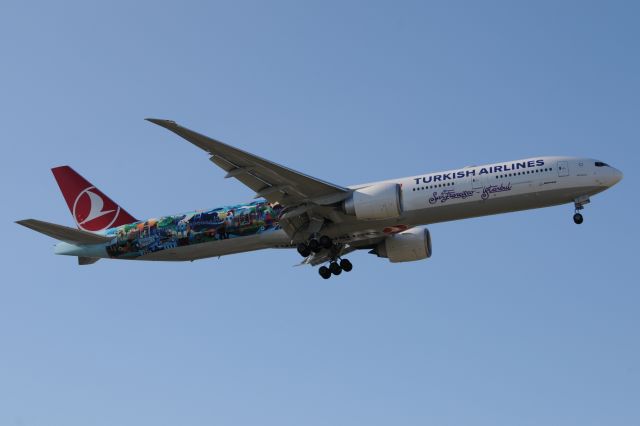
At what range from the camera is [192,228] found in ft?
140

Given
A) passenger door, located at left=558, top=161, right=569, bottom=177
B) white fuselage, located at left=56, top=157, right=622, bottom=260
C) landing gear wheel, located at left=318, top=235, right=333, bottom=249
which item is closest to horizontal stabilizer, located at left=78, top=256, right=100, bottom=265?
landing gear wheel, located at left=318, top=235, right=333, bottom=249

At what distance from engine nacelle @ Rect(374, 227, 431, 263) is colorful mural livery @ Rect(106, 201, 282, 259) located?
628 cm

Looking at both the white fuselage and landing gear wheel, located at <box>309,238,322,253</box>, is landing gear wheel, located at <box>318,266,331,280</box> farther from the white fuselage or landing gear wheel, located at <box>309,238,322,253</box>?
the white fuselage

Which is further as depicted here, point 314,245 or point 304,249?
point 304,249

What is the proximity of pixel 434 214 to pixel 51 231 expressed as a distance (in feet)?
54.4

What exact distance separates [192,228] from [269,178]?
5428 mm

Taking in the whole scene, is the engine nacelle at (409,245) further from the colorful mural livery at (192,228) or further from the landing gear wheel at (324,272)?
the colorful mural livery at (192,228)

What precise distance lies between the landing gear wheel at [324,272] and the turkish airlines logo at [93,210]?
1001 centimetres

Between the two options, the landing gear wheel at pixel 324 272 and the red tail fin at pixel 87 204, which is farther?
the red tail fin at pixel 87 204

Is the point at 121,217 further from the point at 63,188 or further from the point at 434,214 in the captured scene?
the point at 434,214

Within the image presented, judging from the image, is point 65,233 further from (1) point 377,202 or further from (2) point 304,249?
(1) point 377,202

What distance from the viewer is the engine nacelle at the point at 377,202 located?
127ft

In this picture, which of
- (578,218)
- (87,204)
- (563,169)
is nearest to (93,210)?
(87,204)

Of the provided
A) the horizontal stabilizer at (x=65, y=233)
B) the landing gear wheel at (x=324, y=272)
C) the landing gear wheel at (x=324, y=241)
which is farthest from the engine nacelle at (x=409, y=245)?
the horizontal stabilizer at (x=65, y=233)
